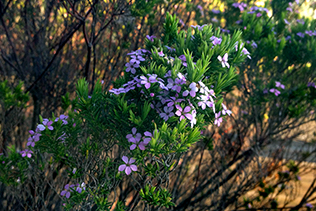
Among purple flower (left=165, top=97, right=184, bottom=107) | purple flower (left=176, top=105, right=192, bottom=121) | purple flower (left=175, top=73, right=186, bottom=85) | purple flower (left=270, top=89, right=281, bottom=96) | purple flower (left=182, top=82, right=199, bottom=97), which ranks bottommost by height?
purple flower (left=176, top=105, right=192, bottom=121)

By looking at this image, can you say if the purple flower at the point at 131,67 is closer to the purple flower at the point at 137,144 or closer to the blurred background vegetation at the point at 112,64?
the purple flower at the point at 137,144

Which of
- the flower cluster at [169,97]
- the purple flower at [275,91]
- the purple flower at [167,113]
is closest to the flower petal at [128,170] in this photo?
the flower cluster at [169,97]

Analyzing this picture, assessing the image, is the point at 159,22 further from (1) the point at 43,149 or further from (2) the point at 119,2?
(1) the point at 43,149

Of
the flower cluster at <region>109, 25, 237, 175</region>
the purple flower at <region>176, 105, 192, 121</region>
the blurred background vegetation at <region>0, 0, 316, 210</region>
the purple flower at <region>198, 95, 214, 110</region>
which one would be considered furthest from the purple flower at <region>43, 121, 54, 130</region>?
the blurred background vegetation at <region>0, 0, 316, 210</region>

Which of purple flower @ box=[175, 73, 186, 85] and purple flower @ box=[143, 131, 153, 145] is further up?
purple flower @ box=[175, 73, 186, 85]

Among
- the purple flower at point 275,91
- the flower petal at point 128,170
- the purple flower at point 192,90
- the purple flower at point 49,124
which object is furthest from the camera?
the purple flower at point 275,91

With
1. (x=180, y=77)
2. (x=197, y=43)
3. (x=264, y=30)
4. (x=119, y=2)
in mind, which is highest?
(x=264, y=30)

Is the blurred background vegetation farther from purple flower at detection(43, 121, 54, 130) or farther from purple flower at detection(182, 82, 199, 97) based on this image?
purple flower at detection(182, 82, 199, 97)

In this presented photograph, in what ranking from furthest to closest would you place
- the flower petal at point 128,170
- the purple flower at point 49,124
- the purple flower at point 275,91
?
the purple flower at point 275,91, the purple flower at point 49,124, the flower petal at point 128,170

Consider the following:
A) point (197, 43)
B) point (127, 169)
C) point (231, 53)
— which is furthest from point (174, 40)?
point (127, 169)

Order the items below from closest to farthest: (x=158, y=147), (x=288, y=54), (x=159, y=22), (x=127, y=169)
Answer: (x=158, y=147), (x=127, y=169), (x=288, y=54), (x=159, y=22)

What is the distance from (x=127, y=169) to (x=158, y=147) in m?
0.33

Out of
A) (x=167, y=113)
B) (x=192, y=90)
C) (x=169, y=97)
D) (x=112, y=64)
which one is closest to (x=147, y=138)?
(x=167, y=113)

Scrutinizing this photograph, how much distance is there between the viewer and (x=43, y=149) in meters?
2.19
